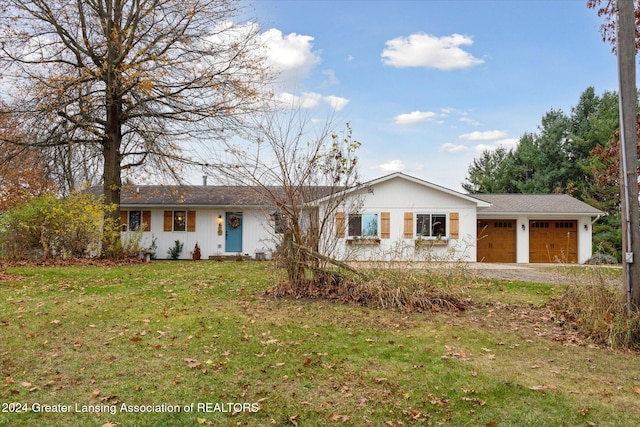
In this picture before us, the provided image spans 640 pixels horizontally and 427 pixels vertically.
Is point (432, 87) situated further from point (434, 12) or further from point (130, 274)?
point (130, 274)

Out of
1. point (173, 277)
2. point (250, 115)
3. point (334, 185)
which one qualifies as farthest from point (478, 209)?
point (173, 277)

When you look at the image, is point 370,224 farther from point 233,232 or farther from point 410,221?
point 233,232

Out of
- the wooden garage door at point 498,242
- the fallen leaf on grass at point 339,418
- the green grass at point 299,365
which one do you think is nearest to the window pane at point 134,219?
the green grass at point 299,365

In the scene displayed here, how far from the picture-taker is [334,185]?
9.12 meters

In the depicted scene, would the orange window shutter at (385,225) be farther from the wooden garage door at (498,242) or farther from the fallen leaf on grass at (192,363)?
the fallen leaf on grass at (192,363)

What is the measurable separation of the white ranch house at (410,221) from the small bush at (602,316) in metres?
10.7

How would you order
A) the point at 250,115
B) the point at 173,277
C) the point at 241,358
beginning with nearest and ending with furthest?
the point at 241,358, the point at 173,277, the point at 250,115

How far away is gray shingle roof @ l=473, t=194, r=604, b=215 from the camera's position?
18.7 m

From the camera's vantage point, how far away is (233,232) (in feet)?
65.8

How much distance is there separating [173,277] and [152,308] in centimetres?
414

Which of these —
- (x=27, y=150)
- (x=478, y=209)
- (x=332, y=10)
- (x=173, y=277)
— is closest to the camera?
(x=173, y=277)

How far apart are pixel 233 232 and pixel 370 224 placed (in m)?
6.38

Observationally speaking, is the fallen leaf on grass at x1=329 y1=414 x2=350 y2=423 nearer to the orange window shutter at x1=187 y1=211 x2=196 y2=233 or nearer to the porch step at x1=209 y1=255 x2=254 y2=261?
the porch step at x1=209 y1=255 x2=254 y2=261

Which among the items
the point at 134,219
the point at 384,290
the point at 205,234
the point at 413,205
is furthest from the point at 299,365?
the point at 134,219
